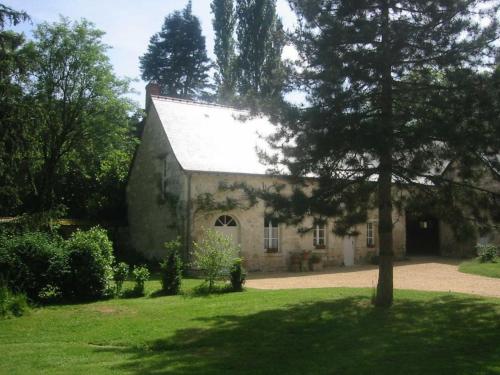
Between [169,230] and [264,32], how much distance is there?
20625 millimetres

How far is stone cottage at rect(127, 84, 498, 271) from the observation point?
18281 mm

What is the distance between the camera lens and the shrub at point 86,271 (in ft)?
39.3

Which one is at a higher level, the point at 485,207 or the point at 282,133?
the point at 282,133

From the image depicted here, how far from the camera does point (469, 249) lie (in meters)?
24.3

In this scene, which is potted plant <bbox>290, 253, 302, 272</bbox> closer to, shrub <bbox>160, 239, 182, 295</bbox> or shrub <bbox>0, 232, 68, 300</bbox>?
shrub <bbox>160, 239, 182, 295</bbox>

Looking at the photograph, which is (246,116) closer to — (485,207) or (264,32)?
(485,207)

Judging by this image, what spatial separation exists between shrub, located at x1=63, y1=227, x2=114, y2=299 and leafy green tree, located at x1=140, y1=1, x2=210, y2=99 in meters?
27.6

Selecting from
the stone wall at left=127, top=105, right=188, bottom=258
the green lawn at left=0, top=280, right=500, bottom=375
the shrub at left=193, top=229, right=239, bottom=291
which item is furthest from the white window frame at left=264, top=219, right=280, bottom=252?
the green lawn at left=0, top=280, right=500, bottom=375

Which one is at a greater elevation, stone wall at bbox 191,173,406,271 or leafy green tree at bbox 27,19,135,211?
leafy green tree at bbox 27,19,135,211

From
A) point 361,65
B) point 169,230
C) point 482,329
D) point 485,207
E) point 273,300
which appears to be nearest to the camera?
point 482,329

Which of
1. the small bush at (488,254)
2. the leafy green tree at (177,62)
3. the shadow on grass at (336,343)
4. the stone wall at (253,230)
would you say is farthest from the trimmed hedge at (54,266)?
the leafy green tree at (177,62)

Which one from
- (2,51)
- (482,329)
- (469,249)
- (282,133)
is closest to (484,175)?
(482,329)

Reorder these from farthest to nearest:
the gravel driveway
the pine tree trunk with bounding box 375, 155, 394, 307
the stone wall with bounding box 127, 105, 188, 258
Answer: the stone wall with bounding box 127, 105, 188, 258
the gravel driveway
the pine tree trunk with bounding box 375, 155, 394, 307

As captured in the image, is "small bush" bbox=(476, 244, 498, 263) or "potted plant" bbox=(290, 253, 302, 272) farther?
"small bush" bbox=(476, 244, 498, 263)
